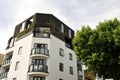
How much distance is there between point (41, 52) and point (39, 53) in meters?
0.38

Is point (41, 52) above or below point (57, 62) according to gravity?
above

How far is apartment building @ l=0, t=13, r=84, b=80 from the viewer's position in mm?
28919

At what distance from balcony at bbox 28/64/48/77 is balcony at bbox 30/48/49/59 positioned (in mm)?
1767

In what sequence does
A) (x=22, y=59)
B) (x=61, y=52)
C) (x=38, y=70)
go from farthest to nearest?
1. (x=61, y=52)
2. (x=22, y=59)
3. (x=38, y=70)

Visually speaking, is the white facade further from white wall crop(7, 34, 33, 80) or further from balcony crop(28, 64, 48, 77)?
balcony crop(28, 64, 48, 77)

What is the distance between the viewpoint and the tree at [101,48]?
916 inches

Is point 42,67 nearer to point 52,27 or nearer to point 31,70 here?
point 31,70

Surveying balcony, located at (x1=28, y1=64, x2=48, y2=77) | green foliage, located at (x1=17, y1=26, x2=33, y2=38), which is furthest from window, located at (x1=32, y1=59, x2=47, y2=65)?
green foliage, located at (x1=17, y1=26, x2=33, y2=38)

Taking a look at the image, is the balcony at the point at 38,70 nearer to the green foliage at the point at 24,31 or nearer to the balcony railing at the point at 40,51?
the balcony railing at the point at 40,51

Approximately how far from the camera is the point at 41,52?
96.6 feet

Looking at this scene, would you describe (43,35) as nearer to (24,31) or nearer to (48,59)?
(24,31)

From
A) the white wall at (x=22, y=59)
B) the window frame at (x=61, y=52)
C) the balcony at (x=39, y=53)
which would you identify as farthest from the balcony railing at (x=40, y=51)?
the window frame at (x=61, y=52)

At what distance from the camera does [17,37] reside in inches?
1396

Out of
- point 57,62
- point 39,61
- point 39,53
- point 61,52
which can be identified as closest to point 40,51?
point 39,53
